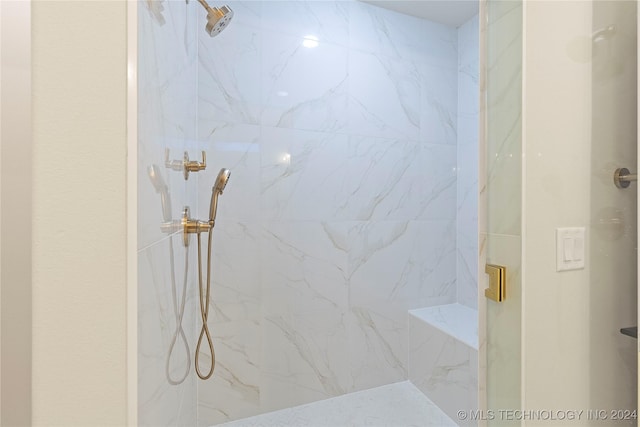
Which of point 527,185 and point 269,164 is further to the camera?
point 269,164

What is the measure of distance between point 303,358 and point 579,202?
5.09ft

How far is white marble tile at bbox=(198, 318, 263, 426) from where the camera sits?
1763mm

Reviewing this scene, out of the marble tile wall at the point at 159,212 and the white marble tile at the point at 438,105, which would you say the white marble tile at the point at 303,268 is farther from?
the white marble tile at the point at 438,105

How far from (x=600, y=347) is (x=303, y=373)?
1.43 m

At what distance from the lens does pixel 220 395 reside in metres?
1.78

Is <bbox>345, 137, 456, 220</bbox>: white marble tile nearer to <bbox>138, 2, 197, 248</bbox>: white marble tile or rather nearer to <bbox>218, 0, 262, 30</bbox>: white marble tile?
<bbox>218, 0, 262, 30</bbox>: white marble tile

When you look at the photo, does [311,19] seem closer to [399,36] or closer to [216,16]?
[399,36]

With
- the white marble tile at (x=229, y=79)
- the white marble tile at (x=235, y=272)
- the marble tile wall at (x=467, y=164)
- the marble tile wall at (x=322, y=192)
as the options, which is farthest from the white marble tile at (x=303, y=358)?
the white marble tile at (x=229, y=79)

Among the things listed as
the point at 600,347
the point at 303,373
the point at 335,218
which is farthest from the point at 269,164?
the point at 600,347

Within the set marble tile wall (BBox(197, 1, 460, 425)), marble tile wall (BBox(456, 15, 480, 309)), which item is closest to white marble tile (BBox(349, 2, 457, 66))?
marble tile wall (BBox(197, 1, 460, 425))

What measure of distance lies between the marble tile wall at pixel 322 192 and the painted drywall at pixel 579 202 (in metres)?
1.23

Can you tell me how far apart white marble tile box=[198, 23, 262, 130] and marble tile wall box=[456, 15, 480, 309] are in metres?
1.40

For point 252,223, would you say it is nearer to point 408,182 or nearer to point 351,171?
point 351,171

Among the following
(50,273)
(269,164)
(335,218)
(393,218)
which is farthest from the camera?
(393,218)
